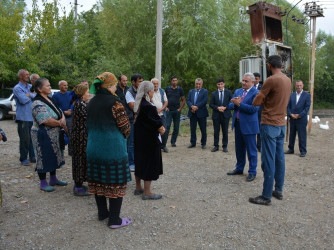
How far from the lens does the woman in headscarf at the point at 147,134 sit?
14.4 ft

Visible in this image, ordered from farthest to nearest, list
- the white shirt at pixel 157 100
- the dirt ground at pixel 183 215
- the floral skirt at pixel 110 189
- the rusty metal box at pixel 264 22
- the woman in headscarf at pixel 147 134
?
the rusty metal box at pixel 264 22 → the white shirt at pixel 157 100 → the woman in headscarf at pixel 147 134 → the floral skirt at pixel 110 189 → the dirt ground at pixel 183 215

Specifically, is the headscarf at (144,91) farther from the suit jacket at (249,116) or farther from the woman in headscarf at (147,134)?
the suit jacket at (249,116)

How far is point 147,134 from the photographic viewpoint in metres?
4.49

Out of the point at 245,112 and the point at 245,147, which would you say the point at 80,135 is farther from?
the point at 245,147

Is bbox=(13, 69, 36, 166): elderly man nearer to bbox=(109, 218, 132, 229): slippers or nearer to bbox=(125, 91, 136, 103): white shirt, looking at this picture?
bbox=(125, 91, 136, 103): white shirt

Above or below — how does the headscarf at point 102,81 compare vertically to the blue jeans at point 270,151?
above

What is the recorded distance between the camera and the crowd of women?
11.9 ft

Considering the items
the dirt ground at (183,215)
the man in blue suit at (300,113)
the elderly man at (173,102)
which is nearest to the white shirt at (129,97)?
the dirt ground at (183,215)

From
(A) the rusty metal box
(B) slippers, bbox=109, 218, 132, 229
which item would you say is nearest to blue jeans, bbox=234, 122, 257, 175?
(B) slippers, bbox=109, 218, 132, 229

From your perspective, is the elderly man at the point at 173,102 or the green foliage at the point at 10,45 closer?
the elderly man at the point at 173,102

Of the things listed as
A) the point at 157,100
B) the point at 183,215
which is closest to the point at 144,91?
the point at 183,215

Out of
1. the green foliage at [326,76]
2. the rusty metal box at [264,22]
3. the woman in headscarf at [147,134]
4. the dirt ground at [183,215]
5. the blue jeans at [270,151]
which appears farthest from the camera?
the green foliage at [326,76]

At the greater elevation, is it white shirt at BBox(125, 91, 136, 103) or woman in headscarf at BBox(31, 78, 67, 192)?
white shirt at BBox(125, 91, 136, 103)

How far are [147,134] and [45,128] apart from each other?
1.68 meters
